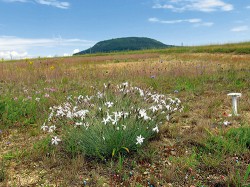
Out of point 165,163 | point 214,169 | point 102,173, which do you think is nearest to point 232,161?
point 214,169

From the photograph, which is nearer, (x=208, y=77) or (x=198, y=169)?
(x=198, y=169)

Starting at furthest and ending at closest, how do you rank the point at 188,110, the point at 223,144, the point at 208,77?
the point at 208,77, the point at 188,110, the point at 223,144

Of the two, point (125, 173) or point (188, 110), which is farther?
point (188, 110)

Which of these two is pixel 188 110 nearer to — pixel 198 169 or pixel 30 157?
pixel 198 169

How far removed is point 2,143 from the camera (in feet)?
13.5

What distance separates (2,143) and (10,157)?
0.75m

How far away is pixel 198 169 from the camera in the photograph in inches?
117

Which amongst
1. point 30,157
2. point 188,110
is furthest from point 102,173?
point 188,110

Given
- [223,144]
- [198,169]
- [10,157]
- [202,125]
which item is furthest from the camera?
[202,125]

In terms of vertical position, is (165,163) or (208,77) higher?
(208,77)

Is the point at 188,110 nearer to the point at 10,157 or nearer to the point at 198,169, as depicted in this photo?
the point at 198,169

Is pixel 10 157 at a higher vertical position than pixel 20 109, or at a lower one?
lower

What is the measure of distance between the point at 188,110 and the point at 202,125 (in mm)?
1185

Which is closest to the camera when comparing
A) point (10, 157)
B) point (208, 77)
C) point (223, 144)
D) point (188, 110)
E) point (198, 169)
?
point (198, 169)
